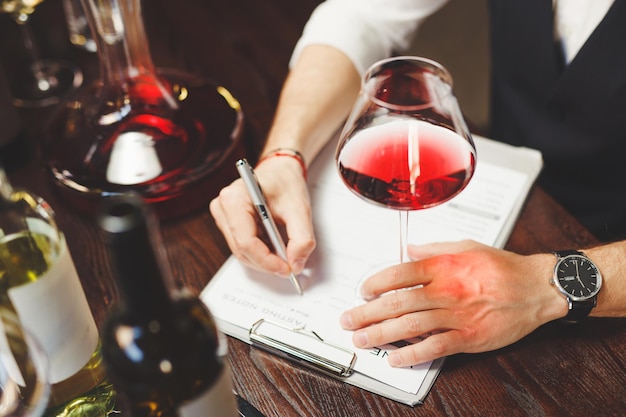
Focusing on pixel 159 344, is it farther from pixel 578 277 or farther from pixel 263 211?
pixel 578 277

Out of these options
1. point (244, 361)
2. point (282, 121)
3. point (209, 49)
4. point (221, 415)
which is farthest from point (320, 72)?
point (221, 415)

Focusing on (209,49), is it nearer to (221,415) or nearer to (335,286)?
(335,286)

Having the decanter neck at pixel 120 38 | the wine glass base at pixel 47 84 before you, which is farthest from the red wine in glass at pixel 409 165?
the wine glass base at pixel 47 84

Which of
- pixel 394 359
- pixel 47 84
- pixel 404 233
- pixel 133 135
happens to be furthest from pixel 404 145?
pixel 47 84

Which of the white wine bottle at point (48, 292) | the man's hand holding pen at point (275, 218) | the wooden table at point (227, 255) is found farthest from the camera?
the man's hand holding pen at point (275, 218)

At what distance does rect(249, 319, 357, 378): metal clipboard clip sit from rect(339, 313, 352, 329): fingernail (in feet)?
0.09

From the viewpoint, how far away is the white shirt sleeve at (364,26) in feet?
3.70

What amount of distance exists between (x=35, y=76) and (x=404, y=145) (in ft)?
2.44

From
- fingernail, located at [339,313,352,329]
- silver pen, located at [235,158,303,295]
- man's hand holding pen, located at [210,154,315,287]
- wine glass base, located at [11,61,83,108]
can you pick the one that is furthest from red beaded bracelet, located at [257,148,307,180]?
wine glass base, located at [11,61,83,108]

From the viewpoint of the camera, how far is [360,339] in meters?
0.75

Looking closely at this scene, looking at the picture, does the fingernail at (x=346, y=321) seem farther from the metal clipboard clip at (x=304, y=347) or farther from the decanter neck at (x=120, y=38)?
the decanter neck at (x=120, y=38)

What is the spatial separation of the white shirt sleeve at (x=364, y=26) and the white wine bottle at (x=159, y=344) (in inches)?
28.6

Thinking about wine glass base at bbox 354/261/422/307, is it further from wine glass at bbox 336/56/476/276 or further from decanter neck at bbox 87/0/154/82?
decanter neck at bbox 87/0/154/82

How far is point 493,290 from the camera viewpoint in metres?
0.77
